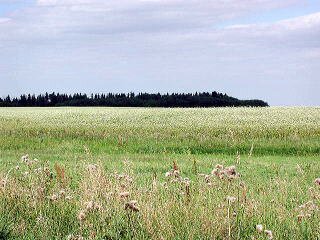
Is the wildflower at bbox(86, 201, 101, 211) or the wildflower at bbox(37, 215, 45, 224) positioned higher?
the wildflower at bbox(86, 201, 101, 211)

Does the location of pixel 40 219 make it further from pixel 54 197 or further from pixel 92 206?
pixel 92 206

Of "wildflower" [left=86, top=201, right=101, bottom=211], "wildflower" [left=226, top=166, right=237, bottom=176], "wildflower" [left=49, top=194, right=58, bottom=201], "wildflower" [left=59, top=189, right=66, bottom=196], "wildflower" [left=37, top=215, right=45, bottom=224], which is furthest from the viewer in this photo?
"wildflower" [left=59, top=189, right=66, bottom=196]

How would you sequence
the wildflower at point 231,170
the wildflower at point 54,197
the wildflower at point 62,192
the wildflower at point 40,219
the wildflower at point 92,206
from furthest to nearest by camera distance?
the wildflower at point 62,192, the wildflower at point 54,197, the wildflower at point 40,219, the wildflower at point 92,206, the wildflower at point 231,170

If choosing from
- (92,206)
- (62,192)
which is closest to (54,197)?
(62,192)

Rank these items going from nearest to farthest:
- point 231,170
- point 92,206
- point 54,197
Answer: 1. point 231,170
2. point 92,206
3. point 54,197

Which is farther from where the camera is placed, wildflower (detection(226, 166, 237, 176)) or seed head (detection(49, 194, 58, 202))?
seed head (detection(49, 194, 58, 202))

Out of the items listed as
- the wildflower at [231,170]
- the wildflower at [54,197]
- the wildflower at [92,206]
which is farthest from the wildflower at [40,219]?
the wildflower at [231,170]

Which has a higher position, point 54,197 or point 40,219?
point 54,197

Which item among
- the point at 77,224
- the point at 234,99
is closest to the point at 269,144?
the point at 77,224

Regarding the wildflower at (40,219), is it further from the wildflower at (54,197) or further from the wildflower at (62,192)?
the wildflower at (62,192)

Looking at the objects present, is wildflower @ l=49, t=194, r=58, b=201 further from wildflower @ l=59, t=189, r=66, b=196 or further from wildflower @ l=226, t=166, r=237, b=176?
wildflower @ l=226, t=166, r=237, b=176

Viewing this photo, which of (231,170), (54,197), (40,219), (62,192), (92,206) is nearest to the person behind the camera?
(231,170)

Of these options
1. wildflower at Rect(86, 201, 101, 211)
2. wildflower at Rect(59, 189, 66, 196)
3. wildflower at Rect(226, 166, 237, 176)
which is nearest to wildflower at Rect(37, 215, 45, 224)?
wildflower at Rect(86, 201, 101, 211)

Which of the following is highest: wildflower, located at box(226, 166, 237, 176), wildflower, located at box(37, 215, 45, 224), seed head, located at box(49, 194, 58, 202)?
wildflower, located at box(226, 166, 237, 176)
